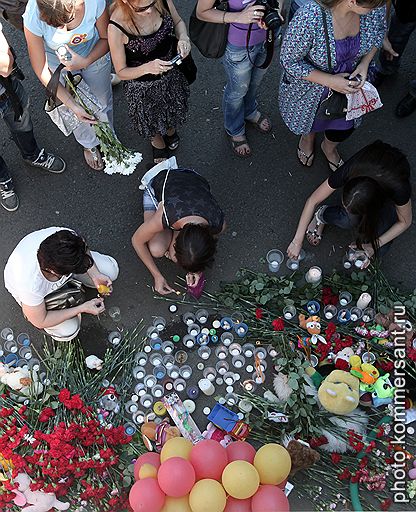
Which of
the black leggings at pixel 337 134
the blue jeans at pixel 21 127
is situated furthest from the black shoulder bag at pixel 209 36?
the blue jeans at pixel 21 127

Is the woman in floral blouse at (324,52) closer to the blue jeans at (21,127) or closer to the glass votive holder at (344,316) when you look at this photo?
the glass votive holder at (344,316)

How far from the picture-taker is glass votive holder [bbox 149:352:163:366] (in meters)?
3.50

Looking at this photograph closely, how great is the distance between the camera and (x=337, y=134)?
3.73m

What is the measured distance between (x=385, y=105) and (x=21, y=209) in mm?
2826

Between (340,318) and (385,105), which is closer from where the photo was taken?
(340,318)

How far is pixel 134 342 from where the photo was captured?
3.60 metres

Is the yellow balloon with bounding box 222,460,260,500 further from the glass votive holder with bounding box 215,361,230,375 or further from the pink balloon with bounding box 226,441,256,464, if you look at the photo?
the glass votive holder with bounding box 215,361,230,375

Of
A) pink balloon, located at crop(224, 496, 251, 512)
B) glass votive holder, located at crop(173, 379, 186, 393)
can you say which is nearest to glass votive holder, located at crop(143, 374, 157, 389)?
glass votive holder, located at crop(173, 379, 186, 393)

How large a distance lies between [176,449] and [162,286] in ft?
3.63

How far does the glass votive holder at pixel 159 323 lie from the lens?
11.9 ft

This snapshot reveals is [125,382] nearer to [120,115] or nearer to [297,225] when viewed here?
[297,225]

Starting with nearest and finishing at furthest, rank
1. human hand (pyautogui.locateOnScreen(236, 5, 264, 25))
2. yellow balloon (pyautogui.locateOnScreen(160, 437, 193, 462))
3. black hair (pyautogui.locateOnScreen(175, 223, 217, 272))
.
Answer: yellow balloon (pyautogui.locateOnScreen(160, 437, 193, 462))
black hair (pyautogui.locateOnScreen(175, 223, 217, 272))
human hand (pyautogui.locateOnScreen(236, 5, 264, 25))

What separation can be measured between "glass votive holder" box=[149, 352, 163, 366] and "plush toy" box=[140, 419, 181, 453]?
369mm

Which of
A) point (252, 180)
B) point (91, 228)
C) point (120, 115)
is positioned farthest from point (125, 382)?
point (120, 115)
